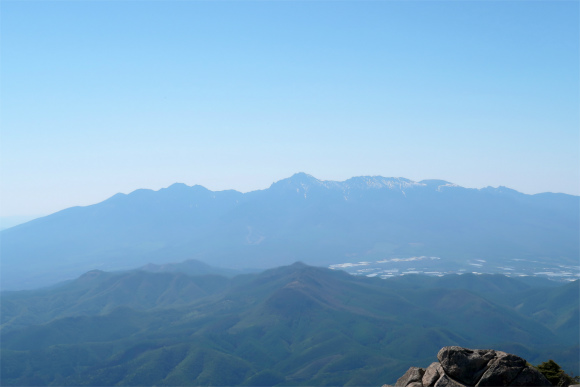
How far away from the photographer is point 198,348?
167m

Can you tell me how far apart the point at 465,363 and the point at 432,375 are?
6.50 ft

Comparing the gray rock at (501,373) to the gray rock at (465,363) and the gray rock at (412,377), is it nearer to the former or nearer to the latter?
the gray rock at (465,363)

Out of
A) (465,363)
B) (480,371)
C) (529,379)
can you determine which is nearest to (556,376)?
(529,379)

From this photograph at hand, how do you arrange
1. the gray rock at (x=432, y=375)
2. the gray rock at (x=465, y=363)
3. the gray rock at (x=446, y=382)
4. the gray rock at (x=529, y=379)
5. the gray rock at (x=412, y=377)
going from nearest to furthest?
the gray rock at (x=529, y=379) → the gray rock at (x=446, y=382) → the gray rock at (x=465, y=363) → the gray rock at (x=432, y=375) → the gray rock at (x=412, y=377)

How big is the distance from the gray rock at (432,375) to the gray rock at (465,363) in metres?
0.77

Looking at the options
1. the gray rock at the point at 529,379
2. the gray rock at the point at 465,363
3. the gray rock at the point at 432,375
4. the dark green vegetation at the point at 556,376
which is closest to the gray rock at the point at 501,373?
the gray rock at the point at 529,379

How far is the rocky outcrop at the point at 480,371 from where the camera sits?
24766mm

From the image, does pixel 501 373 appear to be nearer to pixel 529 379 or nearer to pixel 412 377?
pixel 529 379

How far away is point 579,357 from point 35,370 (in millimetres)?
173232

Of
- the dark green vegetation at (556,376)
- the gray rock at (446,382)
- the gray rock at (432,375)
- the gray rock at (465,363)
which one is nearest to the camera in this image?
the gray rock at (446,382)

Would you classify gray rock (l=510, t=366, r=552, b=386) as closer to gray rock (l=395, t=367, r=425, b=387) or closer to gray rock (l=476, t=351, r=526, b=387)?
gray rock (l=476, t=351, r=526, b=387)

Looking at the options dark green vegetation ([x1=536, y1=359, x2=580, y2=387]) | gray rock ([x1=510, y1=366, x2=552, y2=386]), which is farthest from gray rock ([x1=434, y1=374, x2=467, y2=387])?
dark green vegetation ([x1=536, y1=359, x2=580, y2=387])

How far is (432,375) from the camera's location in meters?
26.6

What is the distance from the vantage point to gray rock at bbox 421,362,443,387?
26.3m
